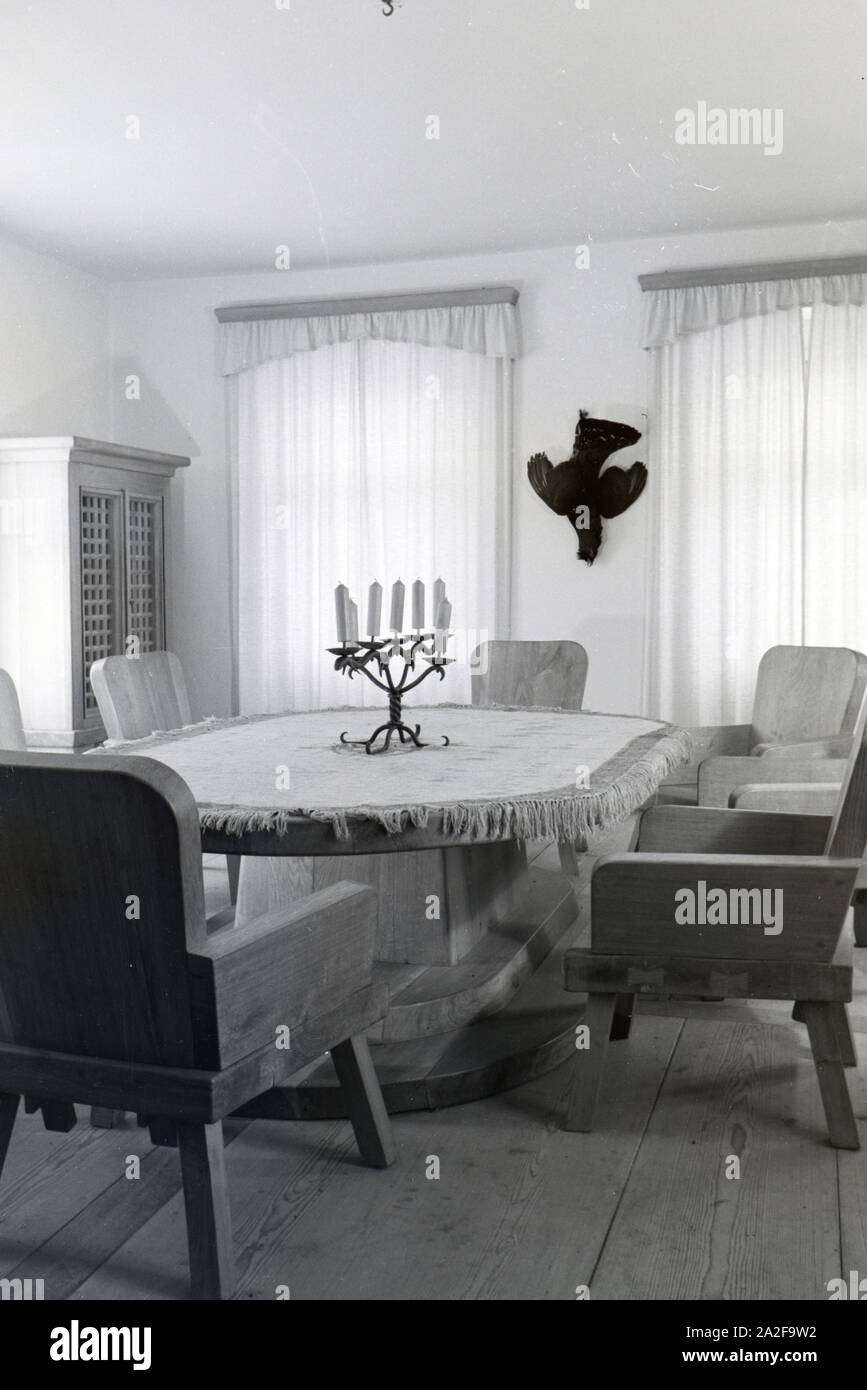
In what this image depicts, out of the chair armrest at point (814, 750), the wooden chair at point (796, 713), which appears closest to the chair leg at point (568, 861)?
the wooden chair at point (796, 713)

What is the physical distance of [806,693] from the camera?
163 inches

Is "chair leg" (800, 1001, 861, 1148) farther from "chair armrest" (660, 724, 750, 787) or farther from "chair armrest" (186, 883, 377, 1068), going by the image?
"chair armrest" (660, 724, 750, 787)

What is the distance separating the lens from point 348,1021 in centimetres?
188

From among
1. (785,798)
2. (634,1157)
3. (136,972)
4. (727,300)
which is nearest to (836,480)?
(727,300)

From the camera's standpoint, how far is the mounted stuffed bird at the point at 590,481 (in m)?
5.67

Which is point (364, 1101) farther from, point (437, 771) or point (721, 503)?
point (721, 503)

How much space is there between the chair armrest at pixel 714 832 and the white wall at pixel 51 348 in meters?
4.00

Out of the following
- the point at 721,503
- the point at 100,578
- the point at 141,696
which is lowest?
the point at 141,696

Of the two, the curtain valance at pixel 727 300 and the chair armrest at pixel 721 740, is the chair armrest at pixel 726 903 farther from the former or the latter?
the curtain valance at pixel 727 300

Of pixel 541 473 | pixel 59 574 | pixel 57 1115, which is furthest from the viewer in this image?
pixel 541 473

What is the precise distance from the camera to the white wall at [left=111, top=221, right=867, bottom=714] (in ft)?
18.5

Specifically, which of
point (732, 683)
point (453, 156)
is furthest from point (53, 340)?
point (732, 683)

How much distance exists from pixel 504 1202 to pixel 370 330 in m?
4.78
